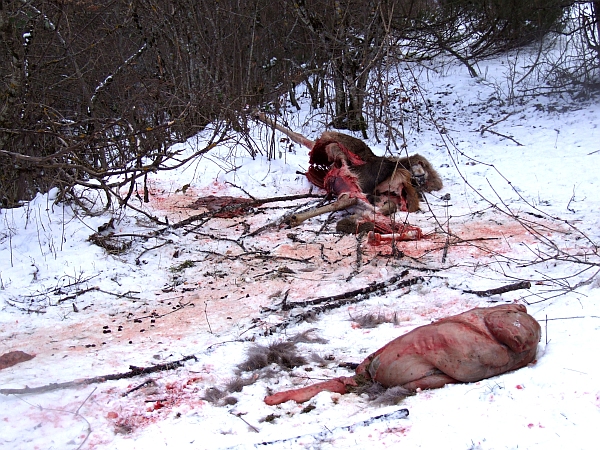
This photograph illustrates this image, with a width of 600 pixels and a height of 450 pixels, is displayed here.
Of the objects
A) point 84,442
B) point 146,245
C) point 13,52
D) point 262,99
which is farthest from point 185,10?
point 84,442

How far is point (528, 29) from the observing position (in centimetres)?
1312

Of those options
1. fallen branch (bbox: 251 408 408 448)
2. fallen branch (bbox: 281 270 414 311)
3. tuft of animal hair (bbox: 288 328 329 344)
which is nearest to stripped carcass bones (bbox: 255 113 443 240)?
fallen branch (bbox: 281 270 414 311)

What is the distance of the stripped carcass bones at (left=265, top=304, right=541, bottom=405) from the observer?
2.94 metres

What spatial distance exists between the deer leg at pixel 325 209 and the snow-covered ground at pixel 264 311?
13cm

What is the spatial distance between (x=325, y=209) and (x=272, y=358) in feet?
11.7

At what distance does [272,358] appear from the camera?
143 inches

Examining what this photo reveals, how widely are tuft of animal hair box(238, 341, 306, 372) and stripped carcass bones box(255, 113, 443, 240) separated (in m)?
2.75

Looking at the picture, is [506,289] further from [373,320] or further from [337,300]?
[337,300]

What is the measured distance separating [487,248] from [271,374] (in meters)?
3.13

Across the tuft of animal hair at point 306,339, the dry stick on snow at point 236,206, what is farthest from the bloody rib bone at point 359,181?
the tuft of animal hair at point 306,339

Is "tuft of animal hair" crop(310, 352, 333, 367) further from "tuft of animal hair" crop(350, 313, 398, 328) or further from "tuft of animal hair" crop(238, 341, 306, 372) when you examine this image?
"tuft of animal hair" crop(350, 313, 398, 328)

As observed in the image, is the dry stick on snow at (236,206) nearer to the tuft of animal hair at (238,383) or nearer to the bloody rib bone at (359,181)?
the bloody rib bone at (359,181)

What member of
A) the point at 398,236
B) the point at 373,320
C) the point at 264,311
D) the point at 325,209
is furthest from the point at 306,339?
the point at 325,209

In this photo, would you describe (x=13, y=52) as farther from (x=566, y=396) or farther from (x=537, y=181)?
(x=537, y=181)
